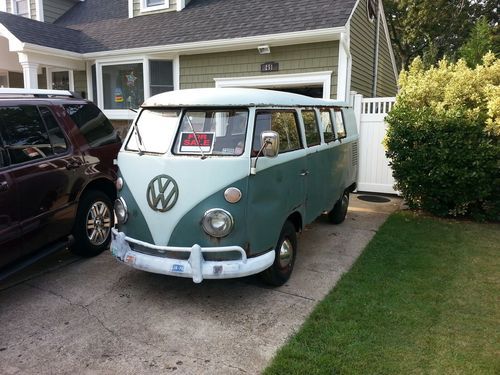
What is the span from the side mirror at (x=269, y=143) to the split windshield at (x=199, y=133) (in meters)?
0.21

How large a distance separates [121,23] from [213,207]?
1089cm

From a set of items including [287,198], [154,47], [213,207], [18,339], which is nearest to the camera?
[18,339]

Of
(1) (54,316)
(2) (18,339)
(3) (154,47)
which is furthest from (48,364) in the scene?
(3) (154,47)

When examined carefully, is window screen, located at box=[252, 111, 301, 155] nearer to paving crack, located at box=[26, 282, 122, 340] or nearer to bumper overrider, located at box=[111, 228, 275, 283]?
bumper overrider, located at box=[111, 228, 275, 283]

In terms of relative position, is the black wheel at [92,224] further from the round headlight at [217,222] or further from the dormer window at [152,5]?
the dormer window at [152,5]

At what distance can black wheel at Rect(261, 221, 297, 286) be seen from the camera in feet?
13.9

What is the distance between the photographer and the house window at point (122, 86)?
11398 mm

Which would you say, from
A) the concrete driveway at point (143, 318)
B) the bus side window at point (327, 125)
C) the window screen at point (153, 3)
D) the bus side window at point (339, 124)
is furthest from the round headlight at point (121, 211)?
the window screen at point (153, 3)

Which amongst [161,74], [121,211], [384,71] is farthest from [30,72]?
[384,71]

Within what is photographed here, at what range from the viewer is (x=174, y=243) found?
3801 mm

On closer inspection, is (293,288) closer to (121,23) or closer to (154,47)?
(154,47)

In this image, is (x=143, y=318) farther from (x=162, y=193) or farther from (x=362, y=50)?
(x=362, y=50)

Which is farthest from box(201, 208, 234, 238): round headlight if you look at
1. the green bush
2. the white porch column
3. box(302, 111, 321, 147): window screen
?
the white porch column

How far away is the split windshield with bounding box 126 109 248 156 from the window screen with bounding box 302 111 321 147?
1.23 meters
